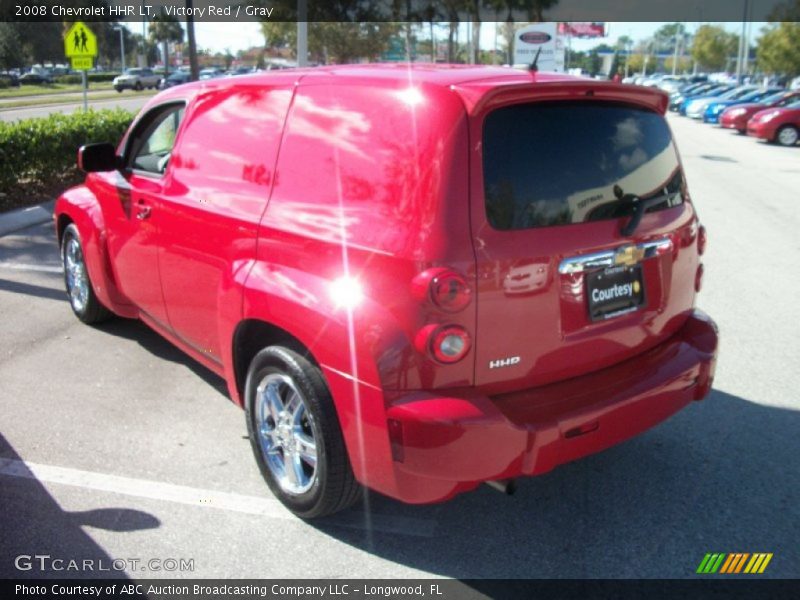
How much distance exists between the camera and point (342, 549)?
3.23 metres

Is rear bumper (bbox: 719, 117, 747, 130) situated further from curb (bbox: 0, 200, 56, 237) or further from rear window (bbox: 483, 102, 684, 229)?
rear window (bbox: 483, 102, 684, 229)

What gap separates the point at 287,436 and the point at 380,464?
2.26ft

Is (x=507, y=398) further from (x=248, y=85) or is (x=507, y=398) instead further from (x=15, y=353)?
(x=15, y=353)

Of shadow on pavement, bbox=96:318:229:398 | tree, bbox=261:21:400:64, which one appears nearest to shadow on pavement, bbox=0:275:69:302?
shadow on pavement, bbox=96:318:229:398

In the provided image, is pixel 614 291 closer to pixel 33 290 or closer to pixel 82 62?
pixel 33 290

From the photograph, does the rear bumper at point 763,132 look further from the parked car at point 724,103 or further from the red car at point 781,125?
the parked car at point 724,103

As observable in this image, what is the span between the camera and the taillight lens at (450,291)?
2.75 metres

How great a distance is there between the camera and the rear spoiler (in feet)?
9.43

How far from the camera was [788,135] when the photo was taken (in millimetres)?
22875

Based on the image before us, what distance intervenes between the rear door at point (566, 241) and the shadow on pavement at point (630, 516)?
0.73 metres

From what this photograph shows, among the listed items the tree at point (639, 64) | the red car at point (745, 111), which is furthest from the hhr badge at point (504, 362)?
the tree at point (639, 64)

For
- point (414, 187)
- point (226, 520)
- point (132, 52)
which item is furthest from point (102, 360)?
point (132, 52)

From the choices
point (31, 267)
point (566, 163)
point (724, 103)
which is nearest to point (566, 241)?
point (566, 163)

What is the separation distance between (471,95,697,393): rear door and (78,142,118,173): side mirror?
3.04m
